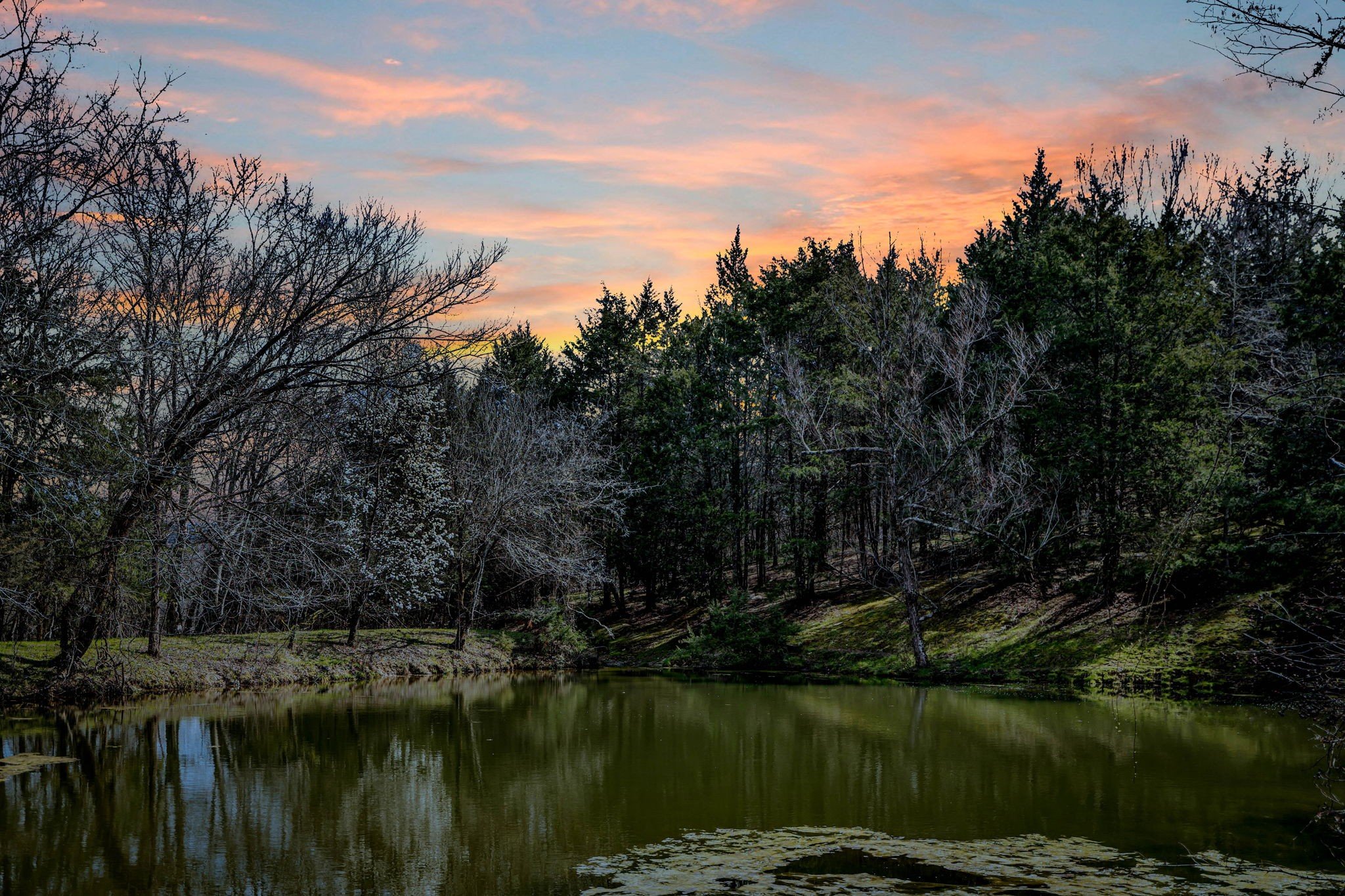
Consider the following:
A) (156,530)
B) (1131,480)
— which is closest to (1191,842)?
(156,530)

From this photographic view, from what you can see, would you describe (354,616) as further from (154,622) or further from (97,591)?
(97,591)

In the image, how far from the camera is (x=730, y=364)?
38.7 meters

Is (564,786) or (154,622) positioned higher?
(154,622)

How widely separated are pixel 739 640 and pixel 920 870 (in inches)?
836

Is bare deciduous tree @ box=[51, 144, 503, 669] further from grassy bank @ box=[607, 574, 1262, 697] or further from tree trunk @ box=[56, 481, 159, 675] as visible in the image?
grassy bank @ box=[607, 574, 1262, 697]

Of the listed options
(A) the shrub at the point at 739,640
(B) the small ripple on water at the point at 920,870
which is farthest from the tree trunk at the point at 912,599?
(B) the small ripple on water at the point at 920,870

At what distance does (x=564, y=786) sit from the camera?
12523 mm

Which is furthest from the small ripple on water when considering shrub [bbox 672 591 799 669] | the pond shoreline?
shrub [bbox 672 591 799 669]

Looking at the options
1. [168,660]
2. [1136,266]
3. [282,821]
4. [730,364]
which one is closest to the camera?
[282,821]

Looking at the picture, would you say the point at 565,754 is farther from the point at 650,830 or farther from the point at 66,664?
the point at 66,664

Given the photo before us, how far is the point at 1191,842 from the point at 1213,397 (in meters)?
18.4

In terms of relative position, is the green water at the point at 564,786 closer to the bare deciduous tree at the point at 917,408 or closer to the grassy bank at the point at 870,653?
the grassy bank at the point at 870,653

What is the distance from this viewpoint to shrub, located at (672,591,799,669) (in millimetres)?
29516

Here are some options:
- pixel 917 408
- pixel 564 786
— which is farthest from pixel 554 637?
pixel 564 786
